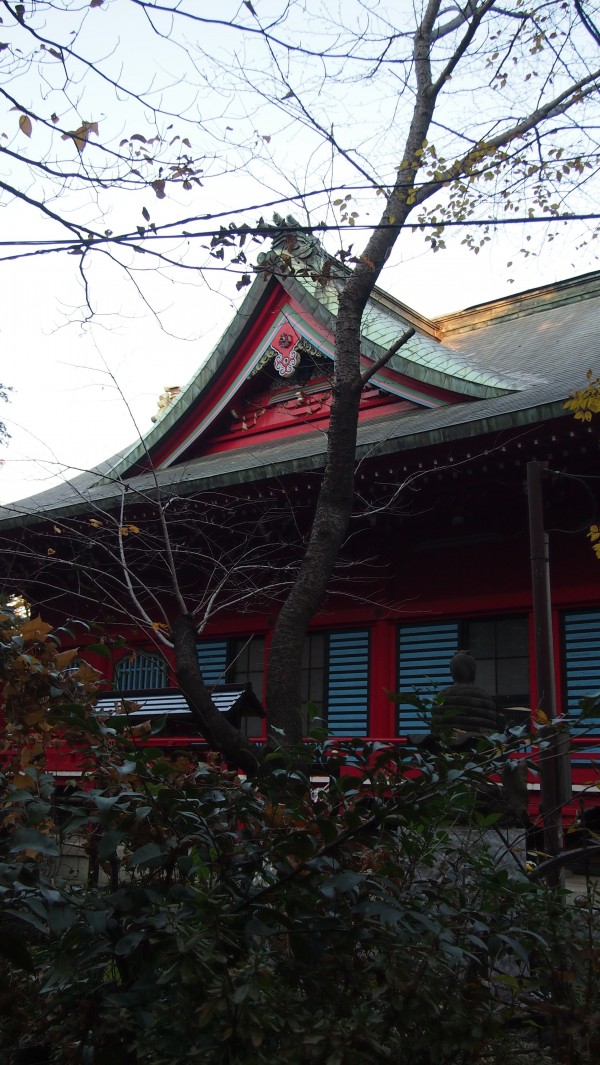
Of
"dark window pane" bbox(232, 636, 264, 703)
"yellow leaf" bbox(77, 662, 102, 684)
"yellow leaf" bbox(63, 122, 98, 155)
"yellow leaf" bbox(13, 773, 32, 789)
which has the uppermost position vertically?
"yellow leaf" bbox(63, 122, 98, 155)

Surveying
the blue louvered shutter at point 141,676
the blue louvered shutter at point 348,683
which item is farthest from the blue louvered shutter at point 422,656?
the blue louvered shutter at point 141,676

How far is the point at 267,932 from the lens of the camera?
2.04 metres

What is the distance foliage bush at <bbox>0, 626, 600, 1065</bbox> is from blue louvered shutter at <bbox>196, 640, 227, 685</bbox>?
8.06 meters

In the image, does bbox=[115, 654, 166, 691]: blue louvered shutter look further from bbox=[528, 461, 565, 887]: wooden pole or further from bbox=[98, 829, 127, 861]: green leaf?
bbox=[98, 829, 127, 861]: green leaf

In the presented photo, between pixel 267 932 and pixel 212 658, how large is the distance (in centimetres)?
880

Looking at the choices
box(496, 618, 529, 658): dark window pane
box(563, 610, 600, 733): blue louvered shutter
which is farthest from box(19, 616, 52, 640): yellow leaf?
box(496, 618, 529, 658): dark window pane

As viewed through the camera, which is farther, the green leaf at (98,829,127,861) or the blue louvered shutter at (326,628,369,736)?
the blue louvered shutter at (326,628,369,736)

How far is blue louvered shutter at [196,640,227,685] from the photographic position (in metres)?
10.6

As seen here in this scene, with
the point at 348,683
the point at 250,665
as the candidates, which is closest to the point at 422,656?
the point at 348,683

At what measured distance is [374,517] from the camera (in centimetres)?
877

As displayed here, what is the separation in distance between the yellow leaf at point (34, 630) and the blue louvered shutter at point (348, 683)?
675 centimetres

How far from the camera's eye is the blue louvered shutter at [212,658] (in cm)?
1062

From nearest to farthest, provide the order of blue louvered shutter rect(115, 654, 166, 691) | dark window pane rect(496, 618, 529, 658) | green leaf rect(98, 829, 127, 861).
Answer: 1. green leaf rect(98, 829, 127, 861)
2. dark window pane rect(496, 618, 529, 658)
3. blue louvered shutter rect(115, 654, 166, 691)

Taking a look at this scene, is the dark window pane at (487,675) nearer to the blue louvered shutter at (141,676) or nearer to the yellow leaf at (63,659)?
the blue louvered shutter at (141,676)
